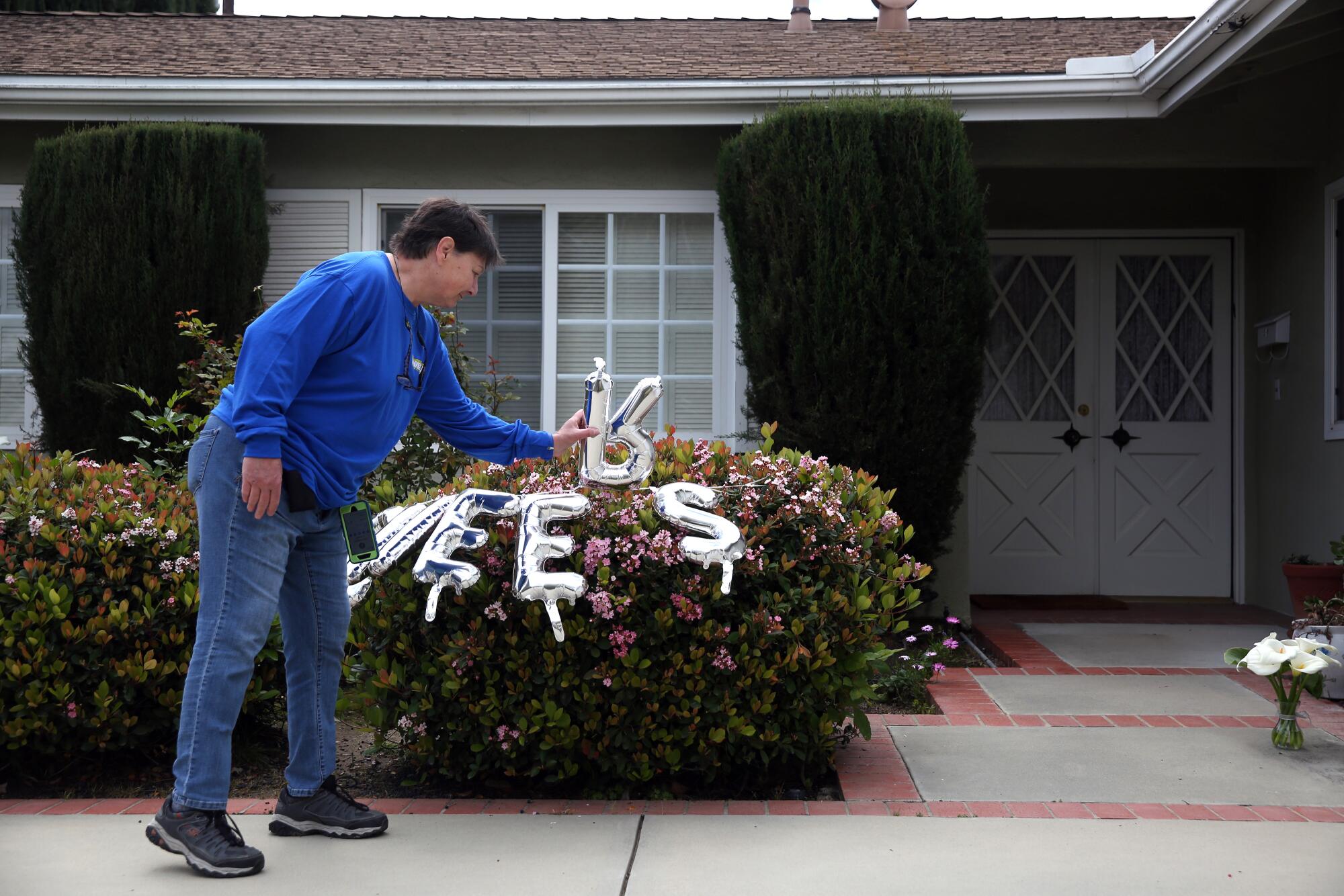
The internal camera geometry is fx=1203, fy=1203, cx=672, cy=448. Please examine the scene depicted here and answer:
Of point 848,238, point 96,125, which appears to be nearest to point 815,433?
point 848,238

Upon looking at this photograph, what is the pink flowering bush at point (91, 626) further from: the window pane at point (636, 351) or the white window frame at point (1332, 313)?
the white window frame at point (1332, 313)

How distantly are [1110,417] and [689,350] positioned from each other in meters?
3.18

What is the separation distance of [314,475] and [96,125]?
5.08 metres

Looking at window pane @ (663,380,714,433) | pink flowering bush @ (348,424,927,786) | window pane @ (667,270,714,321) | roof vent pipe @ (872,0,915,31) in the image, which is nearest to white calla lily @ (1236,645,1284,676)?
pink flowering bush @ (348,424,927,786)

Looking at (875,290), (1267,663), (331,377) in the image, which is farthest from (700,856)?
(875,290)

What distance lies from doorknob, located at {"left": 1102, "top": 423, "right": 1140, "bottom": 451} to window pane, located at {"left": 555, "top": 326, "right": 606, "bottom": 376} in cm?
369

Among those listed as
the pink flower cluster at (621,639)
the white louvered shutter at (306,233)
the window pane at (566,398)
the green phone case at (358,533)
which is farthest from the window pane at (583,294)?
the green phone case at (358,533)

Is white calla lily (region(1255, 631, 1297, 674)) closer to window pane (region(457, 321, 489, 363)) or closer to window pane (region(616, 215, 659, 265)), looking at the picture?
window pane (region(616, 215, 659, 265))

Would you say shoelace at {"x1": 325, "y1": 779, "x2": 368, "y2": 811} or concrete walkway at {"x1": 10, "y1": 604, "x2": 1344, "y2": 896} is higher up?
shoelace at {"x1": 325, "y1": 779, "x2": 368, "y2": 811}

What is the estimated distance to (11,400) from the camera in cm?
732

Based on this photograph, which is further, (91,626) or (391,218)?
(391,218)

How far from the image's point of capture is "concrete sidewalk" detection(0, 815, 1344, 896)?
2.98 metres

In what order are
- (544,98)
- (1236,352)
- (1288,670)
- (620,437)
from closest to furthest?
(620,437) → (1288,670) → (544,98) → (1236,352)

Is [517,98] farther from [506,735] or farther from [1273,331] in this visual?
[1273,331]
